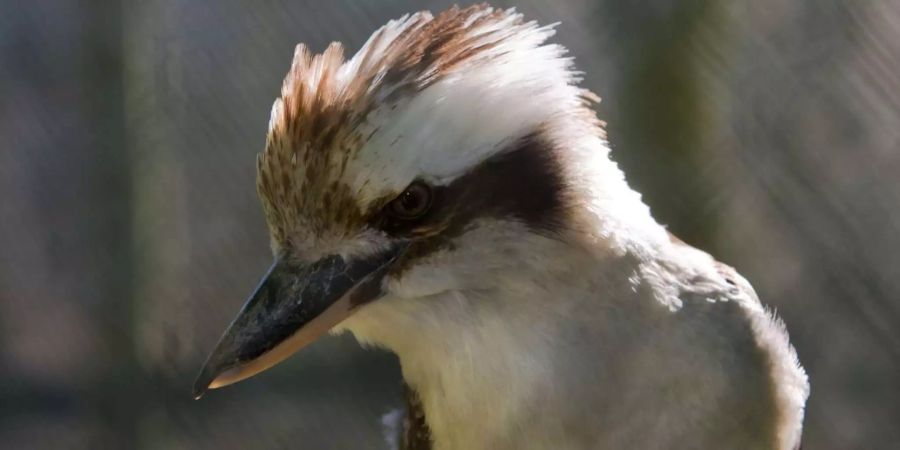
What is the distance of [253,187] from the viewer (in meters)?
1.69

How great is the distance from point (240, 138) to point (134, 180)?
0.59ft

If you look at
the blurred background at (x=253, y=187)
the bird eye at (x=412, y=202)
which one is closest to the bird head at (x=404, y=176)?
the bird eye at (x=412, y=202)

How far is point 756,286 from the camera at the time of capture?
1.73 meters

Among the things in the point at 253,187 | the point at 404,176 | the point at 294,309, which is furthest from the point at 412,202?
the point at 253,187

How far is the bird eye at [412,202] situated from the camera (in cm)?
75

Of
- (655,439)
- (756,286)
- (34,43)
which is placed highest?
(34,43)

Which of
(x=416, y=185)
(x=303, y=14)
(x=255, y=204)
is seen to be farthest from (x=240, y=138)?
(x=416, y=185)

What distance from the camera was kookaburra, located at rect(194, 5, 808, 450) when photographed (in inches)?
30.1

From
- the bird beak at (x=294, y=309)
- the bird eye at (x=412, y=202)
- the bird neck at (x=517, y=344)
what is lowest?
the bird neck at (x=517, y=344)

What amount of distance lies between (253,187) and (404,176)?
0.99m

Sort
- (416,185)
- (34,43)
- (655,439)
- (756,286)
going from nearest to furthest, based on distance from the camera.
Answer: (416,185)
(655,439)
(34,43)
(756,286)

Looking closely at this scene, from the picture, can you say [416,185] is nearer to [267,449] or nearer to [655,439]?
[655,439]

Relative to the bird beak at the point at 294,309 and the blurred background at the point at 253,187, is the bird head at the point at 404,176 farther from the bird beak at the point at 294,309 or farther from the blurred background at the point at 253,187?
the blurred background at the point at 253,187

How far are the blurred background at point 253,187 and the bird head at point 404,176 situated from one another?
82 centimetres
